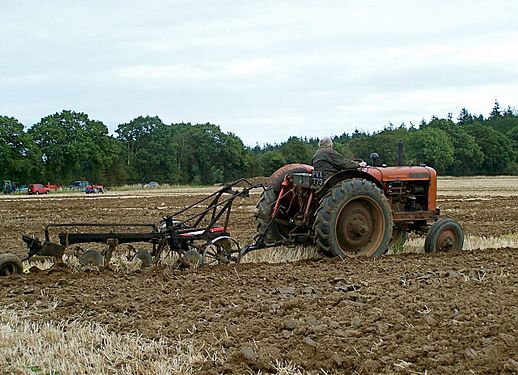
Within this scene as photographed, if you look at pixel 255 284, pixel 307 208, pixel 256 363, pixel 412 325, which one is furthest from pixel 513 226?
pixel 256 363

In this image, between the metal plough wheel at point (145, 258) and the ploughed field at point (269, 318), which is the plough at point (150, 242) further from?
the ploughed field at point (269, 318)

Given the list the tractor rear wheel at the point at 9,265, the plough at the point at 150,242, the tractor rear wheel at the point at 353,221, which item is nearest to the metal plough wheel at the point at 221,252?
the plough at the point at 150,242

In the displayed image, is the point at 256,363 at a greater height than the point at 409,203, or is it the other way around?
the point at 409,203

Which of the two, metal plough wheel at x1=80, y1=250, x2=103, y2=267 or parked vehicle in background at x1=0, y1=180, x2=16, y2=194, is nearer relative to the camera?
metal plough wheel at x1=80, y1=250, x2=103, y2=267

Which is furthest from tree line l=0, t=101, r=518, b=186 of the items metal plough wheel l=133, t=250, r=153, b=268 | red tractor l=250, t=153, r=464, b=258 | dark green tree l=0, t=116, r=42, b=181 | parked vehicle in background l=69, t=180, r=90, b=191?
metal plough wheel l=133, t=250, r=153, b=268

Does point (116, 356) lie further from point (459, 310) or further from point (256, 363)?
point (459, 310)

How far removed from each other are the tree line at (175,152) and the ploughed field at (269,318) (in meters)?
48.1

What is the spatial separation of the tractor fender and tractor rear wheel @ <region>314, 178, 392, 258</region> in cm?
17

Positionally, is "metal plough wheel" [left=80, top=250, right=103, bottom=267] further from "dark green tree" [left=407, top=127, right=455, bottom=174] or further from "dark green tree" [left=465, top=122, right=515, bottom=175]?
"dark green tree" [left=465, top=122, right=515, bottom=175]

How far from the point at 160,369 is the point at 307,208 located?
5125 mm

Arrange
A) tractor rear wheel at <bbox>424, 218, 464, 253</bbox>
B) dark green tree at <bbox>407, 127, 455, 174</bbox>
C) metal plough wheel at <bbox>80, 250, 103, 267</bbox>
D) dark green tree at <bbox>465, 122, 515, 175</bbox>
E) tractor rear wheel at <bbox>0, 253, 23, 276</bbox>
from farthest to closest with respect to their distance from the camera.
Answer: dark green tree at <bbox>465, 122, 515, 175</bbox> < dark green tree at <bbox>407, 127, 455, 174</bbox> < tractor rear wheel at <bbox>424, 218, 464, 253</bbox> < metal plough wheel at <bbox>80, 250, 103, 267</bbox> < tractor rear wheel at <bbox>0, 253, 23, 276</bbox>

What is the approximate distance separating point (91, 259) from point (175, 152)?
61.6m

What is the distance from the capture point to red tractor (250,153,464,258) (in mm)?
8617

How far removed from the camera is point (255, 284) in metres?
6.73
